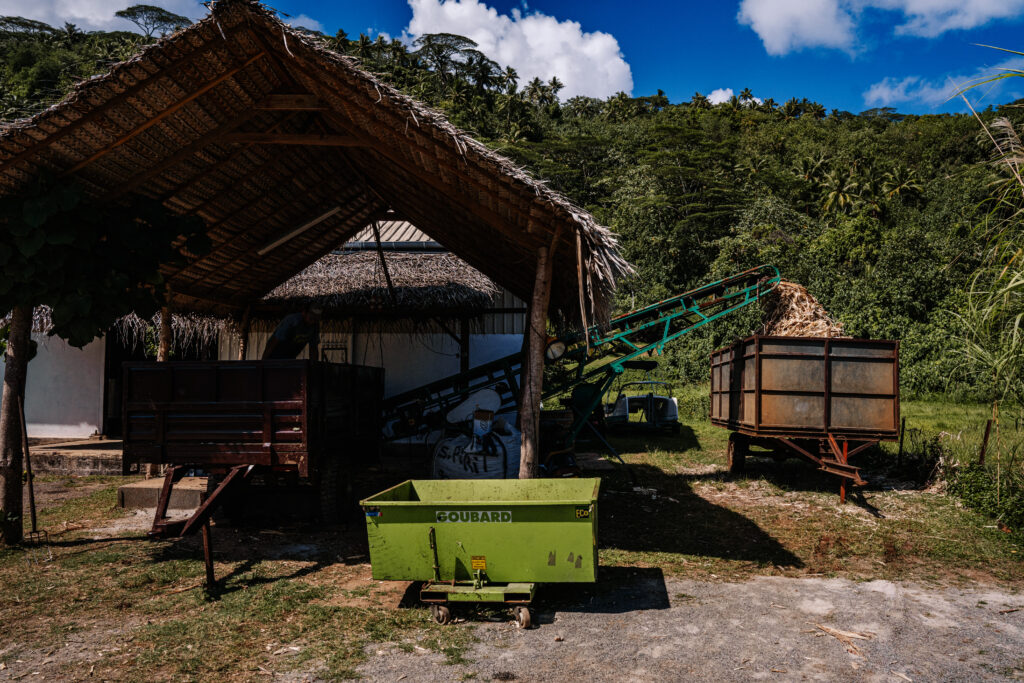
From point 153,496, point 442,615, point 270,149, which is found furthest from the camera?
point 153,496

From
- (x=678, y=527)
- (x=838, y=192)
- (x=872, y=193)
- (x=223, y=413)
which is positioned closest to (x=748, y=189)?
(x=838, y=192)

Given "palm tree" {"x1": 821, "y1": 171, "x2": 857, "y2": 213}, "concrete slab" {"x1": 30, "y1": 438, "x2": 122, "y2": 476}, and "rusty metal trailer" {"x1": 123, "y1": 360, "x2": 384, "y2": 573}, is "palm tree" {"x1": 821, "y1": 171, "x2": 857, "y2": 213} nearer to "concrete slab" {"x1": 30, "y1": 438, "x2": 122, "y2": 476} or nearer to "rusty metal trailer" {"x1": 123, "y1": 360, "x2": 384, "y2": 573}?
"concrete slab" {"x1": 30, "y1": 438, "x2": 122, "y2": 476}

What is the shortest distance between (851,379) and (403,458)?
8.56 metres

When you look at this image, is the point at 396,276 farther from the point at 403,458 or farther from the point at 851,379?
the point at 851,379

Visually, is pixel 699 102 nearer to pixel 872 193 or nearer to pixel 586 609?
pixel 872 193

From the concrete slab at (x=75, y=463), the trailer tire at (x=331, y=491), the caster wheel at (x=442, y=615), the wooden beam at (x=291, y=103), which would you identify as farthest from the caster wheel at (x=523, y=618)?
the concrete slab at (x=75, y=463)

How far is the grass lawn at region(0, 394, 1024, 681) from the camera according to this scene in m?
4.75

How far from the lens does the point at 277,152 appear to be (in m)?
8.73

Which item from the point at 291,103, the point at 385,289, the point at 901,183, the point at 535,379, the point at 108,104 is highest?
the point at 901,183

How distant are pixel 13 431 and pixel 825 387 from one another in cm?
1078

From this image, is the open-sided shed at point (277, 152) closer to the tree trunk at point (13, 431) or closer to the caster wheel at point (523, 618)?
the tree trunk at point (13, 431)

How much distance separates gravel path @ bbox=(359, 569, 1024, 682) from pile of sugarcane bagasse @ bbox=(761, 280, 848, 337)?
5891 mm

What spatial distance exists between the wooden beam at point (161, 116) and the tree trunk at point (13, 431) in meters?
1.82

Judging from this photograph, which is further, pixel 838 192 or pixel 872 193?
pixel 872 193
